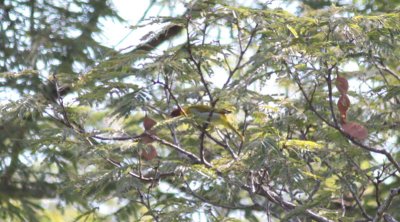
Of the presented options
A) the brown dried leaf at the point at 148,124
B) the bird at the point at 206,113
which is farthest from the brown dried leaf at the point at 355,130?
the brown dried leaf at the point at 148,124

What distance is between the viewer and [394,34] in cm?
296

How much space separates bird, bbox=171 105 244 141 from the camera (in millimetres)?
2920

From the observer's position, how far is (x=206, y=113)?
296 cm

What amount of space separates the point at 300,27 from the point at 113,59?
711mm

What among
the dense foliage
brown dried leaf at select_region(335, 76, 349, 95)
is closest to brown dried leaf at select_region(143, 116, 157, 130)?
the dense foliage

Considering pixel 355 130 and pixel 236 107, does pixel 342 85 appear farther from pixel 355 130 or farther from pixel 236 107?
pixel 236 107

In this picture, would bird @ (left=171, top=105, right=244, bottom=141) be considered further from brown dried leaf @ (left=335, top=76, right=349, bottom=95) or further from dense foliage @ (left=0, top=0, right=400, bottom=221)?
brown dried leaf @ (left=335, top=76, right=349, bottom=95)

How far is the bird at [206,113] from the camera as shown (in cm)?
292

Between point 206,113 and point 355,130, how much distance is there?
58 centimetres

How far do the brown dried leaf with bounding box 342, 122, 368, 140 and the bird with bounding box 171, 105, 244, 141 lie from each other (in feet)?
1.45

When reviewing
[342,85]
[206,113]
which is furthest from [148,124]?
[342,85]

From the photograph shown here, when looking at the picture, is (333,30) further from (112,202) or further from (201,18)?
(112,202)

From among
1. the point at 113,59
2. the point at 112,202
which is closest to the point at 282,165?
Result: the point at 113,59

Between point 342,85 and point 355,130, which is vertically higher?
point 342,85
